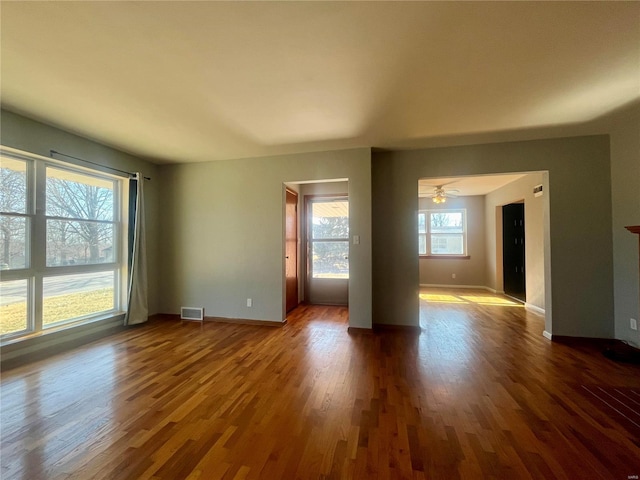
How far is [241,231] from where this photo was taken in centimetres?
413

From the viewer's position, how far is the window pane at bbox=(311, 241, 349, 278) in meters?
5.18

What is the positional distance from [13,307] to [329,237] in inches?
172

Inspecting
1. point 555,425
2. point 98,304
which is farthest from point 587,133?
point 98,304

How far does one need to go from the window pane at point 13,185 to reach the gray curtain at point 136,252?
3.77 ft

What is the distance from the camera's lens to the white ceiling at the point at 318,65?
1503mm

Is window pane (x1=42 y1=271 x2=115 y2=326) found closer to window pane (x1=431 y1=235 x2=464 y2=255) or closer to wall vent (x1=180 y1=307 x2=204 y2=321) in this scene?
wall vent (x1=180 y1=307 x2=204 y2=321)

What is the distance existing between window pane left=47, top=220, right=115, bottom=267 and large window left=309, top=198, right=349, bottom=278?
132 inches

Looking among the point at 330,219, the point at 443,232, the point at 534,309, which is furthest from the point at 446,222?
the point at 330,219

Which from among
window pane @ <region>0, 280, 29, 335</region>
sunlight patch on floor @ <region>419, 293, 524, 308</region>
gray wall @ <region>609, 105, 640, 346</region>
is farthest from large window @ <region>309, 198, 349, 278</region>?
window pane @ <region>0, 280, 29, 335</region>

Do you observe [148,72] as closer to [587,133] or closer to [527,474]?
[527,474]

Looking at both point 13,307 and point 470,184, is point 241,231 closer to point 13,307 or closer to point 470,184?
point 13,307

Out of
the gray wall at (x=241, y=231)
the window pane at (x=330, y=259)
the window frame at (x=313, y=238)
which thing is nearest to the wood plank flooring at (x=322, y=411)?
the gray wall at (x=241, y=231)

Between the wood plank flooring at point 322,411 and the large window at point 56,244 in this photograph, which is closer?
the wood plank flooring at point 322,411

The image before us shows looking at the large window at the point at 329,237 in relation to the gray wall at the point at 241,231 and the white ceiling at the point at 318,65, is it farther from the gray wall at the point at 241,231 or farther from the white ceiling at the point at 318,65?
the white ceiling at the point at 318,65
